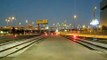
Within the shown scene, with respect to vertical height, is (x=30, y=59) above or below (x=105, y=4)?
below

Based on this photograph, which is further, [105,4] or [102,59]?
[105,4]

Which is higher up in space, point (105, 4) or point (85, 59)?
point (105, 4)

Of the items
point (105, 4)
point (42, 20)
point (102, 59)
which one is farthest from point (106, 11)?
point (102, 59)

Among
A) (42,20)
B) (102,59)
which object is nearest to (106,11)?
(42,20)

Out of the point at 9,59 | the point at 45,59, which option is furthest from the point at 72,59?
the point at 9,59

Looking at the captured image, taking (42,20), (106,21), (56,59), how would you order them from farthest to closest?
(42,20) → (106,21) → (56,59)

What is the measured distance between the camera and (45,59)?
15.2 meters

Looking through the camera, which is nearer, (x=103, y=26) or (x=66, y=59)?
(x=66, y=59)

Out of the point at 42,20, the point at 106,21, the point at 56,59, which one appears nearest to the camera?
the point at 56,59

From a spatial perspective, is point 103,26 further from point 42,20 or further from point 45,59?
point 45,59

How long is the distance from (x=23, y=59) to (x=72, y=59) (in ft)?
10.5

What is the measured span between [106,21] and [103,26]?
15.5 ft

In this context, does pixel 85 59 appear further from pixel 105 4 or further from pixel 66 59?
pixel 105 4

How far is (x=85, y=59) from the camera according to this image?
15.3 m
